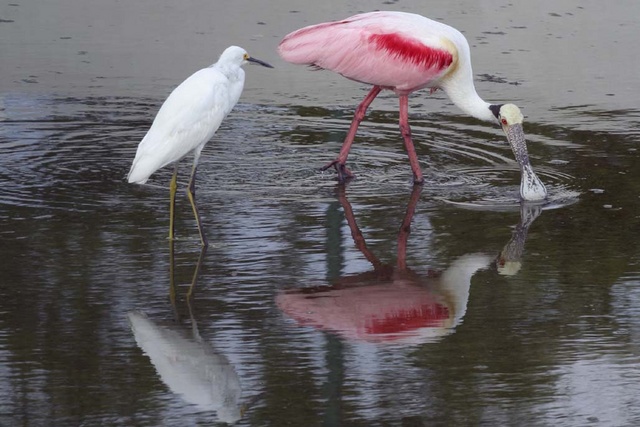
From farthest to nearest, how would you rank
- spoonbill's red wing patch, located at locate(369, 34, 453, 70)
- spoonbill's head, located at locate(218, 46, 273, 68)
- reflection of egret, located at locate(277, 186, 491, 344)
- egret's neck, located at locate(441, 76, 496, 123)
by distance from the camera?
egret's neck, located at locate(441, 76, 496, 123)
spoonbill's red wing patch, located at locate(369, 34, 453, 70)
spoonbill's head, located at locate(218, 46, 273, 68)
reflection of egret, located at locate(277, 186, 491, 344)

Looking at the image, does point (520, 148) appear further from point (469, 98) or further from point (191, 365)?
point (191, 365)

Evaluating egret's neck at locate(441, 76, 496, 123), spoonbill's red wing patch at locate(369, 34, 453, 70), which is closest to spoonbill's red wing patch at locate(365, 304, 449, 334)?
spoonbill's red wing patch at locate(369, 34, 453, 70)

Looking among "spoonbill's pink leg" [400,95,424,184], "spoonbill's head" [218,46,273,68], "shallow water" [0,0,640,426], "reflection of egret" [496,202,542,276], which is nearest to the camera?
"shallow water" [0,0,640,426]

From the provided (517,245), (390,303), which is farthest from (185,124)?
(517,245)

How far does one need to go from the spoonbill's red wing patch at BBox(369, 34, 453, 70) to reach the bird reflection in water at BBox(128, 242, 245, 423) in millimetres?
3425

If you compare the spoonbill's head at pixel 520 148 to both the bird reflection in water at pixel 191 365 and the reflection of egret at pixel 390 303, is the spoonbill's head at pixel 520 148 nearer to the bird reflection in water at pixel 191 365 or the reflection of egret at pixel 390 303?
the reflection of egret at pixel 390 303

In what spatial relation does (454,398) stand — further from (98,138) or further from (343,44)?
(98,138)

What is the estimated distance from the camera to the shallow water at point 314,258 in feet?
18.2

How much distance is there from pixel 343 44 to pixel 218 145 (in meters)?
1.14

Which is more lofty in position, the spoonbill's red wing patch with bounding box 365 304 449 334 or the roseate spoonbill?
the roseate spoonbill

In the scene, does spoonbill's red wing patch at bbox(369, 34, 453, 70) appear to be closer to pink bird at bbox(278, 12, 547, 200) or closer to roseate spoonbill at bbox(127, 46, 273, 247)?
pink bird at bbox(278, 12, 547, 200)

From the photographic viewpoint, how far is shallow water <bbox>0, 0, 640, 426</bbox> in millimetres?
5551

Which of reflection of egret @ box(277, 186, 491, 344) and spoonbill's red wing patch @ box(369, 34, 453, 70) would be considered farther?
spoonbill's red wing patch @ box(369, 34, 453, 70)

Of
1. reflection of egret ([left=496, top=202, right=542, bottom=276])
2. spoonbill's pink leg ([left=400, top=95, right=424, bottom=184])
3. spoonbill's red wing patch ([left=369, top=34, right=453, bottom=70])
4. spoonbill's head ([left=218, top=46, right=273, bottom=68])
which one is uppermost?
spoonbill's head ([left=218, top=46, right=273, bottom=68])
